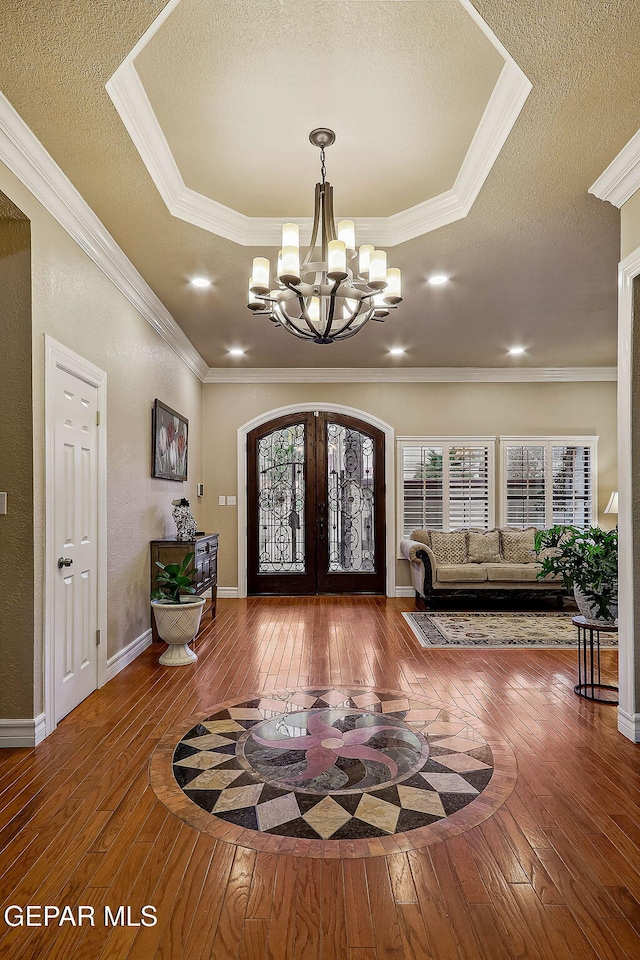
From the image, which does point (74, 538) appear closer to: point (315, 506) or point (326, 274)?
point (326, 274)

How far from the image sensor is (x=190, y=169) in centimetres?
339

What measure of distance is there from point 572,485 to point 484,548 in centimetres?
163

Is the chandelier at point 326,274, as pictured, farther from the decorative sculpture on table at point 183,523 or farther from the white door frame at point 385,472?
the white door frame at point 385,472

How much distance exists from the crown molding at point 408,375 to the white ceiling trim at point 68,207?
2577 millimetres

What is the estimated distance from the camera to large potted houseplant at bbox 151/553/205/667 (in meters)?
4.62

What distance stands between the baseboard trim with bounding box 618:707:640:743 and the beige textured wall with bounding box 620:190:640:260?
2.46m

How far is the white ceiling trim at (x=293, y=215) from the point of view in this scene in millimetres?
2572

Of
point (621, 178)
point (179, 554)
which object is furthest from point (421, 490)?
point (621, 178)

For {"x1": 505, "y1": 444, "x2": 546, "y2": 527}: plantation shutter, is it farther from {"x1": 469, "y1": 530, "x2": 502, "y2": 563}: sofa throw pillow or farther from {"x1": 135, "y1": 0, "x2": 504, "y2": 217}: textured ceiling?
{"x1": 135, "y1": 0, "x2": 504, "y2": 217}: textured ceiling

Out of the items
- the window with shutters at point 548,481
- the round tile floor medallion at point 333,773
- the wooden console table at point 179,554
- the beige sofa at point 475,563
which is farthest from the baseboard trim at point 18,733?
the window with shutters at point 548,481

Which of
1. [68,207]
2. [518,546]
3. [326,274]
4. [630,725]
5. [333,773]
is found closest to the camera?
[333,773]

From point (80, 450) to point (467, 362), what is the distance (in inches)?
206

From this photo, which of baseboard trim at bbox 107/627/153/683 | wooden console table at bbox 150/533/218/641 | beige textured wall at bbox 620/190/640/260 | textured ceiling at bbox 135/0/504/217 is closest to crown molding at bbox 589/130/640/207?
beige textured wall at bbox 620/190/640/260

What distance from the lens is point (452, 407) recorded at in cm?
796
